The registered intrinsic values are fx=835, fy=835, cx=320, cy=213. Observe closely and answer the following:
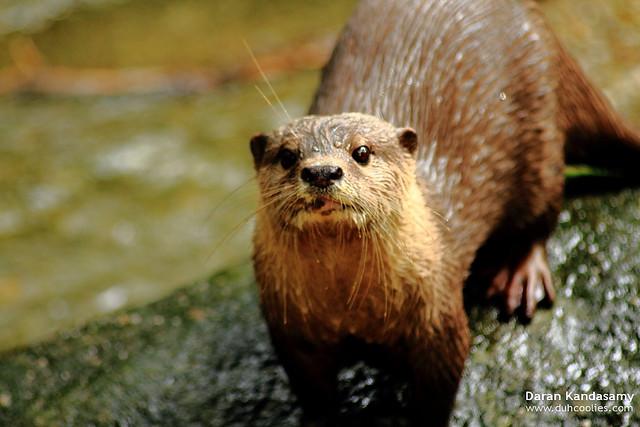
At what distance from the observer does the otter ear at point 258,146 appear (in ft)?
6.68

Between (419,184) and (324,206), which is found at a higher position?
(324,206)

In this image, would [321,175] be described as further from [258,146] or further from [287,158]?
[258,146]

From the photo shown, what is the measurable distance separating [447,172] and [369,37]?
48 cm

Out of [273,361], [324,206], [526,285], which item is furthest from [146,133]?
[324,206]

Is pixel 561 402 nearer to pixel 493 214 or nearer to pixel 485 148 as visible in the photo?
pixel 493 214

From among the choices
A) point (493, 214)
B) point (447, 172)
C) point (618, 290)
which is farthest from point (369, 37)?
point (618, 290)

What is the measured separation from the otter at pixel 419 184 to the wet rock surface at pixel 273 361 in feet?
0.36

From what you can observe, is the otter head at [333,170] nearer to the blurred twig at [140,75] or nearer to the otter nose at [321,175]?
the otter nose at [321,175]

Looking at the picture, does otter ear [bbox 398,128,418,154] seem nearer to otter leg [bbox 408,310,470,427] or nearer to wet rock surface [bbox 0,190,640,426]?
otter leg [bbox 408,310,470,427]

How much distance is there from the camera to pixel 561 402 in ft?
7.48

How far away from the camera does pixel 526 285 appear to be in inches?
100.0

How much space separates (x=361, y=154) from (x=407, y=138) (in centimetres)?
17

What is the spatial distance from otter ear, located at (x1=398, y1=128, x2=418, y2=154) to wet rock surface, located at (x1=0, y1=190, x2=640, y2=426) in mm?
722

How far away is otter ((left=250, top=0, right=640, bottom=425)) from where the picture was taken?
6.28 ft
